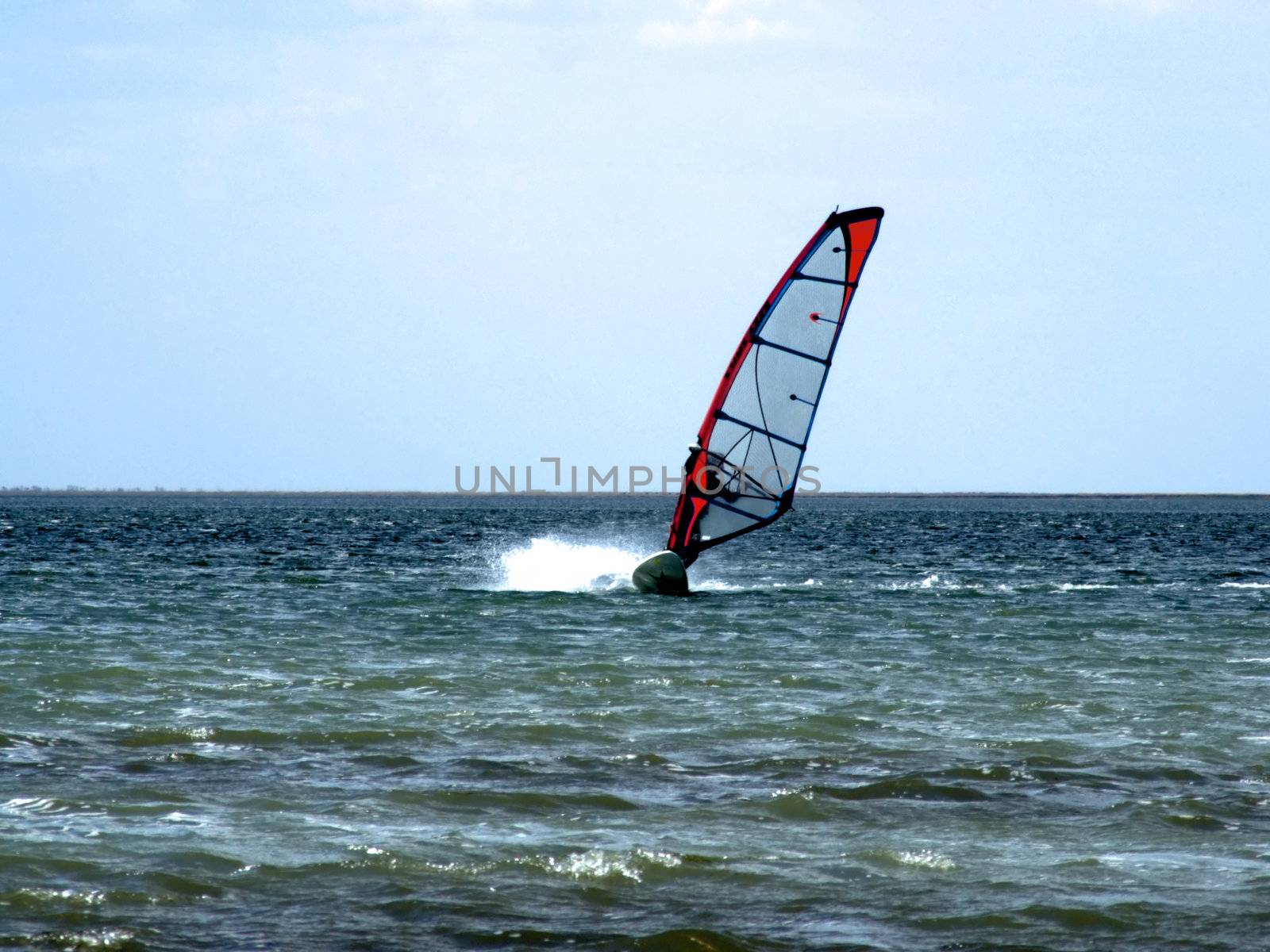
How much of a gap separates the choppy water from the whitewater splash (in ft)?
16.2

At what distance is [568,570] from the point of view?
27.4 m

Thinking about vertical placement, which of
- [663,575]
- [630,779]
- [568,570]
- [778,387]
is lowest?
[630,779]

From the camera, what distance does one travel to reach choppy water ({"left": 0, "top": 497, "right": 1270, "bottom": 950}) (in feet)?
19.3

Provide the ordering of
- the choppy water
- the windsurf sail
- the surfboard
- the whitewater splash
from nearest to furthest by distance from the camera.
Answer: the choppy water
the windsurf sail
the surfboard
the whitewater splash

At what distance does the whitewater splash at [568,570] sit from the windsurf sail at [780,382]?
4.50 metres

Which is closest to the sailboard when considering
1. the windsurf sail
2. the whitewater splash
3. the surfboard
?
the windsurf sail

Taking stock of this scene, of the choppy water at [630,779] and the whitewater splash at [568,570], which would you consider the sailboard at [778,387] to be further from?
the whitewater splash at [568,570]

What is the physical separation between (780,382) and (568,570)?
9689mm

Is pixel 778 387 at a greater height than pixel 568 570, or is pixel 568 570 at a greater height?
pixel 778 387

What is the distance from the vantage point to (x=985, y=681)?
41.7 ft

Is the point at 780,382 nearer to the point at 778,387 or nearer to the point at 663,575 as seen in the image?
the point at 778,387

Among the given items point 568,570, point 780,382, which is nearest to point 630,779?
point 780,382

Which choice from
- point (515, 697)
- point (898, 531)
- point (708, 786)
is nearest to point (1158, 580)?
point (515, 697)

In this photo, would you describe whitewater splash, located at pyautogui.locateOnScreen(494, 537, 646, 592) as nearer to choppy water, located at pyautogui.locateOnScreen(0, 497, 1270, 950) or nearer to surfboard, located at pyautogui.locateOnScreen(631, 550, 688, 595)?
surfboard, located at pyautogui.locateOnScreen(631, 550, 688, 595)
